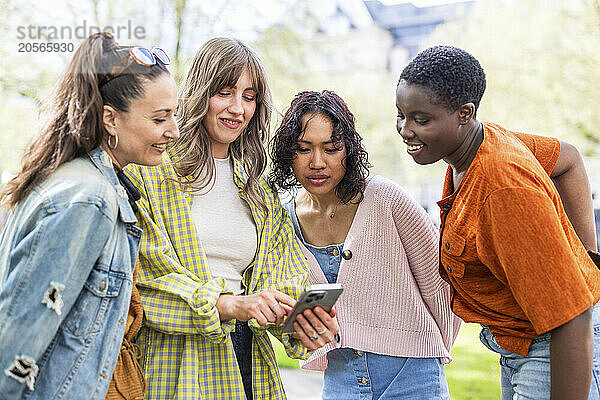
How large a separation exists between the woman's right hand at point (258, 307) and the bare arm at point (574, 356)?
70cm

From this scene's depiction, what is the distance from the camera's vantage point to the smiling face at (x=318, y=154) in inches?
80.0

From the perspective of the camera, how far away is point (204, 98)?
6.38ft

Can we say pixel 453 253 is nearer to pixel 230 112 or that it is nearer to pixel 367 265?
pixel 367 265

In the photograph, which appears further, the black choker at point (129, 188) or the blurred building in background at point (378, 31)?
the blurred building in background at point (378, 31)

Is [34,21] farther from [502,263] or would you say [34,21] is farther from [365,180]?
[502,263]

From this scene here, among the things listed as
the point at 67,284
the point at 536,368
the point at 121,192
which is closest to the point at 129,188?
the point at 121,192

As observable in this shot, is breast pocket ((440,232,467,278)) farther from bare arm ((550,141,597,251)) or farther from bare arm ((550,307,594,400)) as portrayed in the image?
bare arm ((550,141,597,251))

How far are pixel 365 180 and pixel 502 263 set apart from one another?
2.44 feet

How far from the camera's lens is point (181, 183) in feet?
6.08

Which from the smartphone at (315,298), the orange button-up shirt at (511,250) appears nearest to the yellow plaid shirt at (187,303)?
the smartphone at (315,298)

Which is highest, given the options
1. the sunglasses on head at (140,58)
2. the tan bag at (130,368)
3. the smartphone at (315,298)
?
the sunglasses on head at (140,58)

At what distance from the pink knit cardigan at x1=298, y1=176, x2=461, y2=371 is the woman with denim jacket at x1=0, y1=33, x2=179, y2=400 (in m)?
0.75

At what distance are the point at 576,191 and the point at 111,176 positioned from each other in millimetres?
1322

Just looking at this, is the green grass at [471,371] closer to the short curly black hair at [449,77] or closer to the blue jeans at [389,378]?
the blue jeans at [389,378]
